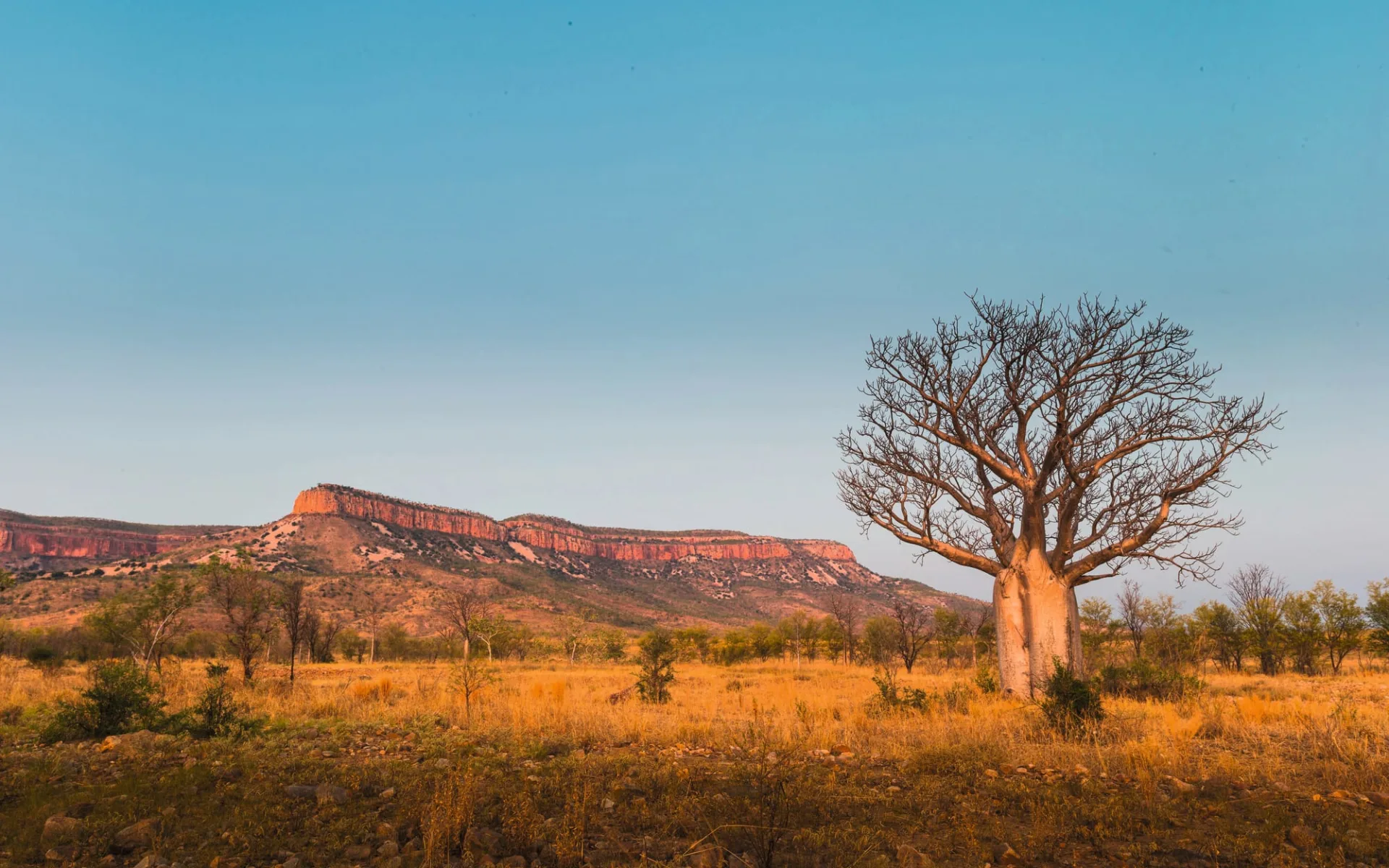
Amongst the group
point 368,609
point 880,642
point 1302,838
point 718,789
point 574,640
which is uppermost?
point 1302,838

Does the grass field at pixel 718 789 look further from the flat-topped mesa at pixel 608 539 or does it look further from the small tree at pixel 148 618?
the flat-topped mesa at pixel 608 539

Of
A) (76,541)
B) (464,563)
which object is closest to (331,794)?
(464,563)

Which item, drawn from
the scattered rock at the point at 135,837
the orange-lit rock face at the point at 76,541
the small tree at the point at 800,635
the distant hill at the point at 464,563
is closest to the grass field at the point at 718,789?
the scattered rock at the point at 135,837

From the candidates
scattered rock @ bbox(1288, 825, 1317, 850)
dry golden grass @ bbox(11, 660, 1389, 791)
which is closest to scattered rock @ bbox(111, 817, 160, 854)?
dry golden grass @ bbox(11, 660, 1389, 791)

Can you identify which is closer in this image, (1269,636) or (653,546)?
(1269,636)

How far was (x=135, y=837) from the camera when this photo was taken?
16.6ft

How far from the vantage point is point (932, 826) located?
5.57 metres

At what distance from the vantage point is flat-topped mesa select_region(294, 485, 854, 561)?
122 meters

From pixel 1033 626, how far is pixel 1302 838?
7900 millimetres

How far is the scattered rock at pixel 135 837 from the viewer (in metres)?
4.94

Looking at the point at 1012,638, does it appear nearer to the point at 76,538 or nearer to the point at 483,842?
the point at 483,842

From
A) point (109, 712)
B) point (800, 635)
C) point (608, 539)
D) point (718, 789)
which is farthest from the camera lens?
point (608, 539)

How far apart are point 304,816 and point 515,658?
38.1 metres

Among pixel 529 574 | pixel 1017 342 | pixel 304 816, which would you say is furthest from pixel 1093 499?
pixel 529 574
